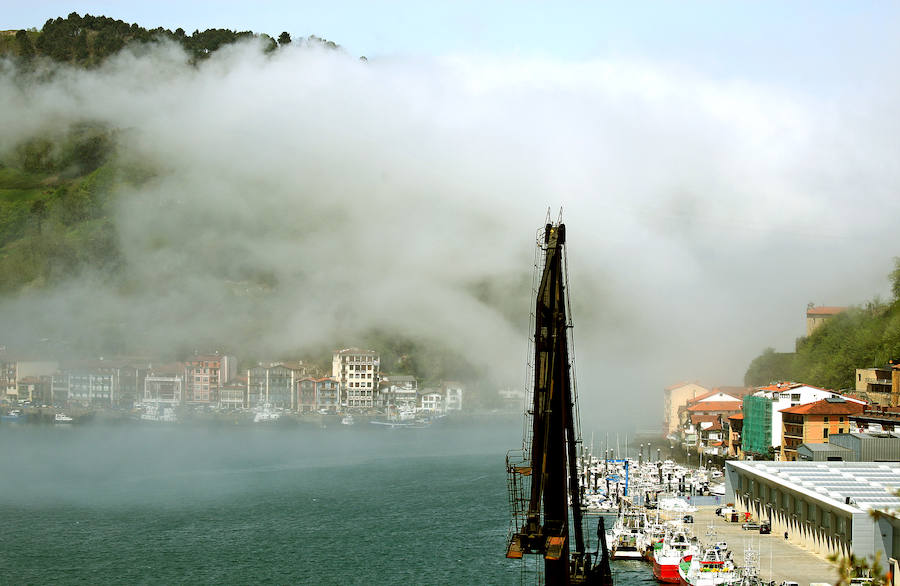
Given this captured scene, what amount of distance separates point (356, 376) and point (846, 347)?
4813 cm

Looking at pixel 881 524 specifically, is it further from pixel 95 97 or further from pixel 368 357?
pixel 95 97

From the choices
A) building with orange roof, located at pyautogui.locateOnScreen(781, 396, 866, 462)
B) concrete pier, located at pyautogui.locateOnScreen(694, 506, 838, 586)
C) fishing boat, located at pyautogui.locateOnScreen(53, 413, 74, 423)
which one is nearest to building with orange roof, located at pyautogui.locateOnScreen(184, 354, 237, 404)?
fishing boat, located at pyautogui.locateOnScreen(53, 413, 74, 423)

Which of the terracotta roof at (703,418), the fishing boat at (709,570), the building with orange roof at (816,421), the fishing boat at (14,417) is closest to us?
the fishing boat at (709,570)

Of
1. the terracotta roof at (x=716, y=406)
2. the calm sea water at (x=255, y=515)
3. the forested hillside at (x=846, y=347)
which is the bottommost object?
the calm sea water at (x=255, y=515)

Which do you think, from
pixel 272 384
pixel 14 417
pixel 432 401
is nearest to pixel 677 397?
A: pixel 432 401

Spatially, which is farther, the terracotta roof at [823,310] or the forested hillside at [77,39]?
the forested hillside at [77,39]

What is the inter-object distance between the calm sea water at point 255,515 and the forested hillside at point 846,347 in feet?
63.6

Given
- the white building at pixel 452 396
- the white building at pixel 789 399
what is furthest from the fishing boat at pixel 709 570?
the white building at pixel 452 396

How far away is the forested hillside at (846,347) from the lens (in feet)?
185

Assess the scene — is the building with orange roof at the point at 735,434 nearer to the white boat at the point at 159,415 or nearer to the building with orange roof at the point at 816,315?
the building with orange roof at the point at 816,315

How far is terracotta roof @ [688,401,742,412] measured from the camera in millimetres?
60875

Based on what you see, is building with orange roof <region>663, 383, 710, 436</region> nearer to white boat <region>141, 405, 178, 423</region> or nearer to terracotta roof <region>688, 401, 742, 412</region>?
terracotta roof <region>688, 401, 742, 412</region>

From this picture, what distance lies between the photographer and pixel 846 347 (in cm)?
6075

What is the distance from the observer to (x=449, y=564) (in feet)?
86.7
